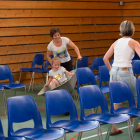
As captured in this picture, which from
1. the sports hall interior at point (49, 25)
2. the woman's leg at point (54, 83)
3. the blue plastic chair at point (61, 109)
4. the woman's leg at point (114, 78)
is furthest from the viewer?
the sports hall interior at point (49, 25)

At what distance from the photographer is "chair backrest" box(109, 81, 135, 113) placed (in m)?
3.83

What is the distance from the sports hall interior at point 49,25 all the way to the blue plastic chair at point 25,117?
9.35 feet

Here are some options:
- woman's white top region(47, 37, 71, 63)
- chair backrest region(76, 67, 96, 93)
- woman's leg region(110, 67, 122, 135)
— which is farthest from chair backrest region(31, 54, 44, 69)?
woman's leg region(110, 67, 122, 135)

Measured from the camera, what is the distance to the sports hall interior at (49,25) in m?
7.71

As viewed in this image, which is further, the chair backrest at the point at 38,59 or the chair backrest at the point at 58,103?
the chair backrest at the point at 38,59

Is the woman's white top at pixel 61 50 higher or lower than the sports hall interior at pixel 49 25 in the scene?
lower

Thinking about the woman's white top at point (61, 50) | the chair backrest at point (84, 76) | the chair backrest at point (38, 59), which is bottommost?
the chair backrest at point (84, 76)

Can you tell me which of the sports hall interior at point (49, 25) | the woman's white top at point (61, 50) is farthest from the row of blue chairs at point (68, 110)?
the sports hall interior at point (49, 25)

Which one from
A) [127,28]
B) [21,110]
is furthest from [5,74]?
[127,28]

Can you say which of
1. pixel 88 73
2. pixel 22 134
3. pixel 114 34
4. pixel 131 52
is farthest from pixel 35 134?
pixel 114 34

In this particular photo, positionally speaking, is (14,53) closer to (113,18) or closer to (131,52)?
(113,18)

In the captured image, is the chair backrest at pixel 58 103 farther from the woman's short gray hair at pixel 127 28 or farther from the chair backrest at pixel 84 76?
the chair backrest at pixel 84 76

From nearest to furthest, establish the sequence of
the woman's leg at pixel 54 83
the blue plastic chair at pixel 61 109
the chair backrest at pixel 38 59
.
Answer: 1. the blue plastic chair at pixel 61 109
2. the woman's leg at pixel 54 83
3. the chair backrest at pixel 38 59

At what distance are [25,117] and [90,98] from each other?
90 cm
